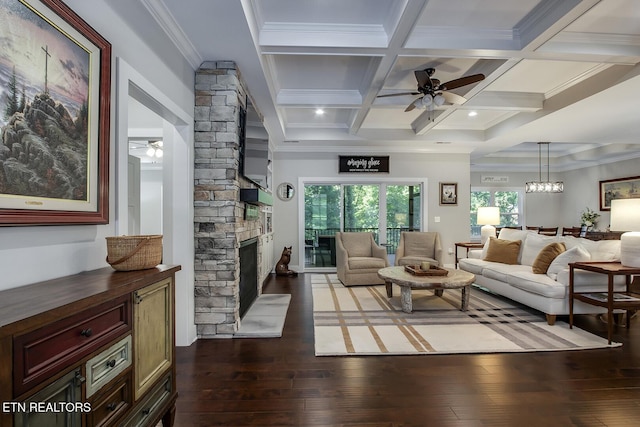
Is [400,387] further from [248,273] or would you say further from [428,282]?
[248,273]

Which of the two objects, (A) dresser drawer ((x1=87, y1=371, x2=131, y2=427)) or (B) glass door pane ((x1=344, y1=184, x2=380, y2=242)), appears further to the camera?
(B) glass door pane ((x1=344, y1=184, x2=380, y2=242))

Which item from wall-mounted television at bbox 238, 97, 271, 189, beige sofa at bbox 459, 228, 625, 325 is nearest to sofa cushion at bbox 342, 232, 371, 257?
beige sofa at bbox 459, 228, 625, 325

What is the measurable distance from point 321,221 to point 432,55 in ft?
14.7

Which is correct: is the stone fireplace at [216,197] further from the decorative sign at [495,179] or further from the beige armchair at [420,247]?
the decorative sign at [495,179]

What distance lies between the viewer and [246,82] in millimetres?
3643

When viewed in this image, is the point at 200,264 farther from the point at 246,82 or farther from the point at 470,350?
the point at 470,350

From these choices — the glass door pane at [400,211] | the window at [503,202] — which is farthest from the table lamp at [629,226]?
the window at [503,202]

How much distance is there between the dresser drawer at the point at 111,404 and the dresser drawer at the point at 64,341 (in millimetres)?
200

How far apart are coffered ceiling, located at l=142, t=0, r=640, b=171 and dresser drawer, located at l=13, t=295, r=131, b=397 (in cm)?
206

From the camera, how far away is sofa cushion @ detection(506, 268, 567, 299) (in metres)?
3.49

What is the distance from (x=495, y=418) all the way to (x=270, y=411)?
1386mm

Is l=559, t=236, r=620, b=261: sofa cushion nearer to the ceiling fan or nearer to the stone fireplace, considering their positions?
the ceiling fan

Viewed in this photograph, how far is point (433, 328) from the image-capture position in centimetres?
345

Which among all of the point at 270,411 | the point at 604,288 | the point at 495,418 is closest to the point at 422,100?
the point at 604,288
